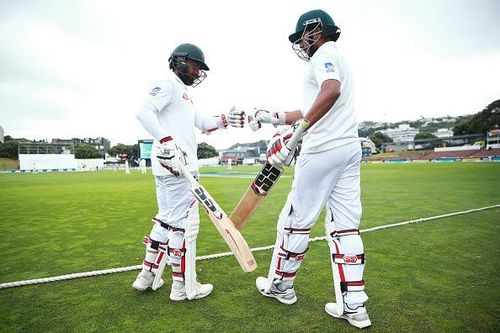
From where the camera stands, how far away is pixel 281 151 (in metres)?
2.77

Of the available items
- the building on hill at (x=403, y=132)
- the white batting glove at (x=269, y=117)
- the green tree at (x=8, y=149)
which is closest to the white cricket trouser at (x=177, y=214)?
the white batting glove at (x=269, y=117)

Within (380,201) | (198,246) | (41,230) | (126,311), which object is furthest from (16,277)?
(380,201)

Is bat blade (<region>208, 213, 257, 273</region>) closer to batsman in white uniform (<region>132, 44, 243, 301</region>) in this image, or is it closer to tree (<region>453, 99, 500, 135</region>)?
batsman in white uniform (<region>132, 44, 243, 301</region>)

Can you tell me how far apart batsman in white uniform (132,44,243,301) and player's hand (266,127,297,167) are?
2.92 feet

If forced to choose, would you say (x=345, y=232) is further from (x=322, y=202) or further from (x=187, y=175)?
(x=187, y=175)

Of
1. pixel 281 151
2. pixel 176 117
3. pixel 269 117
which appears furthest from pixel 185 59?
pixel 281 151

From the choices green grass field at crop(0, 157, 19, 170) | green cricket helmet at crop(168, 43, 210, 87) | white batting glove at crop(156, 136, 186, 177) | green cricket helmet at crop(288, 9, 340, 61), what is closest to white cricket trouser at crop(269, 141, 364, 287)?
green cricket helmet at crop(288, 9, 340, 61)

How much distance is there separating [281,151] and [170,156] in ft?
3.48

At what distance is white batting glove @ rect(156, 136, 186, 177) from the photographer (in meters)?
2.92

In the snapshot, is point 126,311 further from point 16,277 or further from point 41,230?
point 41,230

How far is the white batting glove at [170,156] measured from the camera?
115 inches

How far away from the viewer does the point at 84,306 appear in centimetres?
288

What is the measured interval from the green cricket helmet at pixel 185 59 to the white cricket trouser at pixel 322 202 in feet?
5.01

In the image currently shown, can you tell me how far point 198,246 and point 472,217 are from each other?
18.2 feet
